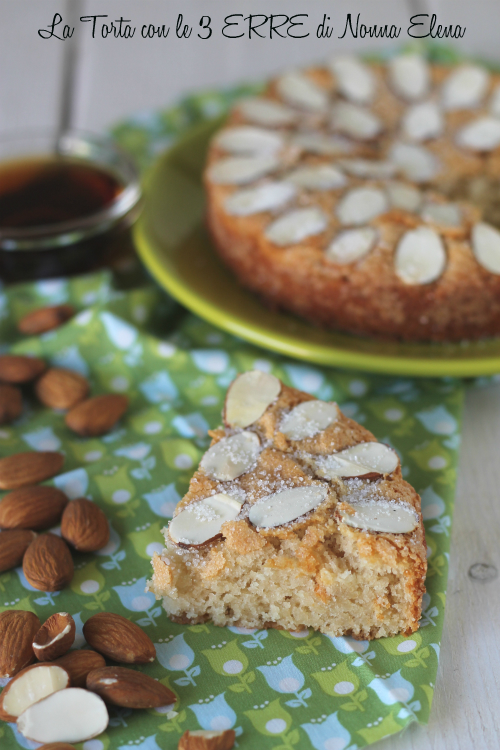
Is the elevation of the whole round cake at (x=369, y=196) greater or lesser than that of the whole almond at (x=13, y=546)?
greater

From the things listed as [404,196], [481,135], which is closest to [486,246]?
[404,196]

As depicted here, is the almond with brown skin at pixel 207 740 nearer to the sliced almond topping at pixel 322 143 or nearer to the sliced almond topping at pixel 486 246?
the sliced almond topping at pixel 486 246

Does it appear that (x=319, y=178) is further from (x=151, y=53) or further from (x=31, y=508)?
(x=151, y=53)

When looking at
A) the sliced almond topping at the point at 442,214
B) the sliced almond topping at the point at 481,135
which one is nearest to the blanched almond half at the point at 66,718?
the sliced almond topping at the point at 442,214

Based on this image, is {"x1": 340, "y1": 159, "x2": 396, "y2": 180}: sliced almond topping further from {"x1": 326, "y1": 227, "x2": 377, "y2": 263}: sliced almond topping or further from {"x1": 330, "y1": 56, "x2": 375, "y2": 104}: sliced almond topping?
{"x1": 330, "y1": 56, "x2": 375, "y2": 104}: sliced almond topping

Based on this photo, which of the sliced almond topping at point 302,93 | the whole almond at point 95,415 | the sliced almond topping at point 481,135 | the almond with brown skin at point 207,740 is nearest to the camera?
the almond with brown skin at point 207,740
